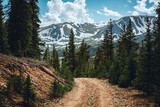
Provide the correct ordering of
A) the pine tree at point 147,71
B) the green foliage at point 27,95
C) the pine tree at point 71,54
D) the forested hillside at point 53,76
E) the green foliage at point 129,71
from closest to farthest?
the green foliage at point 27,95 < the forested hillside at point 53,76 < the pine tree at point 147,71 < the green foliage at point 129,71 < the pine tree at point 71,54

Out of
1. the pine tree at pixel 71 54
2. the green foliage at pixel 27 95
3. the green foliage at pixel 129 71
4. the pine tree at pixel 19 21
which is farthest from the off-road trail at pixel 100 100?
the pine tree at pixel 71 54

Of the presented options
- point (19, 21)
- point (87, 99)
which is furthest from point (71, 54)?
point (87, 99)

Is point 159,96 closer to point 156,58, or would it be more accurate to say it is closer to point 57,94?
point 156,58

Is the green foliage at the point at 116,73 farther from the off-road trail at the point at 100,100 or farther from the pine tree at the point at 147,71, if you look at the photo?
the pine tree at the point at 147,71

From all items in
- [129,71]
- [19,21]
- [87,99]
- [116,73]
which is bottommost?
[87,99]

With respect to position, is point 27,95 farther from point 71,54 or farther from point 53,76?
point 71,54

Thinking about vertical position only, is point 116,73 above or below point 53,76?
below

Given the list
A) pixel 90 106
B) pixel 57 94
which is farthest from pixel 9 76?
pixel 90 106

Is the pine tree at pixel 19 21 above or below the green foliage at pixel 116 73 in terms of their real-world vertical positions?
above

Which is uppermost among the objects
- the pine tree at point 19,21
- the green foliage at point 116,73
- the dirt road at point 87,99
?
the pine tree at point 19,21

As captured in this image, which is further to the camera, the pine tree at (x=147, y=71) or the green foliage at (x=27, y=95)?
the pine tree at (x=147, y=71)

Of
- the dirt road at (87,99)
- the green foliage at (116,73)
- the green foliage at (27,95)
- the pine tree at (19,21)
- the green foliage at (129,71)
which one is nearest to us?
the green foliage at (27,95)

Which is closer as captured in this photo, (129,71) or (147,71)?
(147,71)

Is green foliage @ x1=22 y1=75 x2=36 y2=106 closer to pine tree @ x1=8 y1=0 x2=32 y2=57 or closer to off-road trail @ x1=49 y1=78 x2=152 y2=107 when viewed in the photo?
off-road trail @ x1=49 y1=78 x2=152 y2=107
